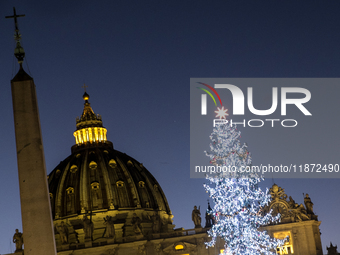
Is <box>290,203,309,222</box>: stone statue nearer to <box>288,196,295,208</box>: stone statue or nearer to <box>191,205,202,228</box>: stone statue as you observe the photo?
<box>288,196,295,208</box>: stone statue

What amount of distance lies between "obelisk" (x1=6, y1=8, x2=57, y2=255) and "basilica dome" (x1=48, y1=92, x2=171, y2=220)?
212 feet

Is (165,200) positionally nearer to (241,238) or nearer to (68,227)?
(68,227)

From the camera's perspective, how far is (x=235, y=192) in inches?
1406

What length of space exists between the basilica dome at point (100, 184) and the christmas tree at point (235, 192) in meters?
51.5

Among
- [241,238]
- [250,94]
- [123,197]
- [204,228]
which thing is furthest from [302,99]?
[123,197]

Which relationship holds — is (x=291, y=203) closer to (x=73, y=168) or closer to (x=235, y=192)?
(x=235, y=192)

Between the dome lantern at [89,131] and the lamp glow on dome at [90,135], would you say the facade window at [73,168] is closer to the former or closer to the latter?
the dome lantern at [89,131]

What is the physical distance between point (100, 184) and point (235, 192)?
54964 millimetres

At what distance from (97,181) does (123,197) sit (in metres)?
4.57

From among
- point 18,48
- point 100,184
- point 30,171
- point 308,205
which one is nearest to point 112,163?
point 100,184

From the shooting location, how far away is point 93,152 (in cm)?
9375

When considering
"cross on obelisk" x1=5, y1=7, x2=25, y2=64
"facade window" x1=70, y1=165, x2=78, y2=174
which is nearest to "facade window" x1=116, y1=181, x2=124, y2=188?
"facade window" x1=70, y1=165, x2=78, y2=174

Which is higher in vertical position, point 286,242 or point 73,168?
point 73,168

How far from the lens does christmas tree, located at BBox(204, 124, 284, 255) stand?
3488 cm
